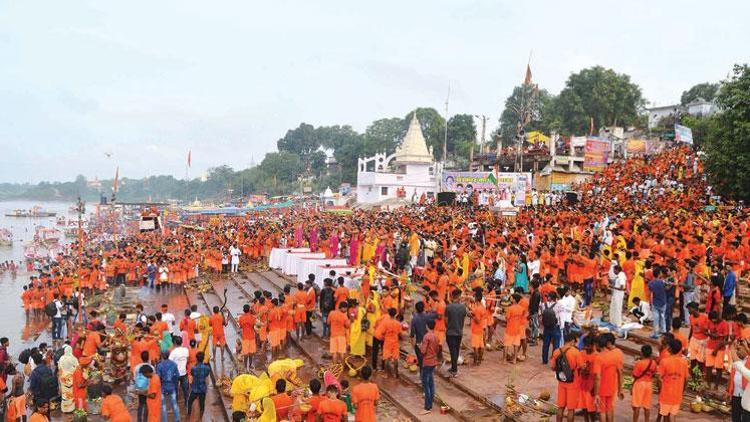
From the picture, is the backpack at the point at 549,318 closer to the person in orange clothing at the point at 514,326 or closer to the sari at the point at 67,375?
the person in orange clothing at the point at 514,326

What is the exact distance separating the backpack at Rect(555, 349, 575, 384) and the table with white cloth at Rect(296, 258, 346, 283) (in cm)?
1003

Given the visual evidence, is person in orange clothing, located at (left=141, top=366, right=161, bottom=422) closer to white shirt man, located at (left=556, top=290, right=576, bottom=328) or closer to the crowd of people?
the crowd of people

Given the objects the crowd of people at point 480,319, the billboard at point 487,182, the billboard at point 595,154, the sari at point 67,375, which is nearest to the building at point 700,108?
the billboard at point 595,154

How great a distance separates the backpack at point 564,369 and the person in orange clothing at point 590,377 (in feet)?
0.41

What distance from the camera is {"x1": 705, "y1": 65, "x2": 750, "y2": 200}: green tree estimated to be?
22.1 m

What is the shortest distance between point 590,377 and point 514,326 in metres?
2.76

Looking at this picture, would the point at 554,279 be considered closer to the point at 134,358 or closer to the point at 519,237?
the point at 519,237

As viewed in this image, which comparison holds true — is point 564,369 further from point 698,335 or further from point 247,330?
point 247,330

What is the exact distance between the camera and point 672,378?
6.31 m

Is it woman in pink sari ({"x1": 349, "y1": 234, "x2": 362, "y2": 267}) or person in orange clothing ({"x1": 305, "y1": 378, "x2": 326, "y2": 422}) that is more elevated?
woman in pink sari ({"x1": 349, "y1": 234, "x2": 362, "y2": 267})

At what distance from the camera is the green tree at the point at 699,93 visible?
66.5 metres

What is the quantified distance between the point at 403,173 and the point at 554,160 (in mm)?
13378

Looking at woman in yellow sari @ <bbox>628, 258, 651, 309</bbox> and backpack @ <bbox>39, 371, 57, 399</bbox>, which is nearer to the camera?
backpack @ <bbox>39, 371, 57, 399</bbox>

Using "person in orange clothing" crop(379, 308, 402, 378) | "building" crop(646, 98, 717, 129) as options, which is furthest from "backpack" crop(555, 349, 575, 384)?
"building" crop(646, 98, 717, 129)
